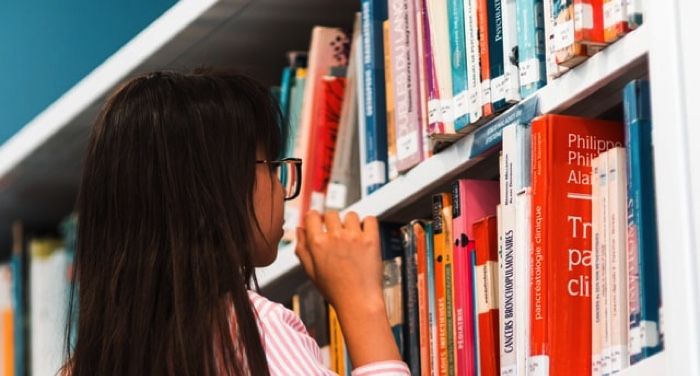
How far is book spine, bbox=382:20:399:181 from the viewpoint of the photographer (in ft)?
5.49

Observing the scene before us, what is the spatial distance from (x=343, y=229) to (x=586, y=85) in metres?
0.29

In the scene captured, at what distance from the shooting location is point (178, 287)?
1.26 meters

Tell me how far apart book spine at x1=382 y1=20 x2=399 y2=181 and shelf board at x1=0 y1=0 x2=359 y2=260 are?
0.72 ft

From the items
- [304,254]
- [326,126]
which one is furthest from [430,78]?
[326,126]

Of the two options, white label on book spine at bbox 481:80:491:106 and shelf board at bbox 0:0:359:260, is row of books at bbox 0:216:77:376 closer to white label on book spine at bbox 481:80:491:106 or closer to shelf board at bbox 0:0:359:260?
shelf board at bbox 0:0:359:260

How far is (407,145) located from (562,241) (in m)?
0.36

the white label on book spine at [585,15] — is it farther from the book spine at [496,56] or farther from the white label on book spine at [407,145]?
the white label on book spine at [407,145]

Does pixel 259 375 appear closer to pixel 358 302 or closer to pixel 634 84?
pixel 358 302

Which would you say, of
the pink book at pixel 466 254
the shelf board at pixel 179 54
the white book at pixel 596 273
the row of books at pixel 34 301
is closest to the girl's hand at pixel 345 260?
the pink book at pixel 466 254

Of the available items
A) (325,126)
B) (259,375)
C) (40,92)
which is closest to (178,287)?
(259,375)

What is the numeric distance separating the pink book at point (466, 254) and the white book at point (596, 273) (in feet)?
0.63

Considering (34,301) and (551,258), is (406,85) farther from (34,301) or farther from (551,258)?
(34,301)

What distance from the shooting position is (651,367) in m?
1.15

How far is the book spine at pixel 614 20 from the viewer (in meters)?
1.24
